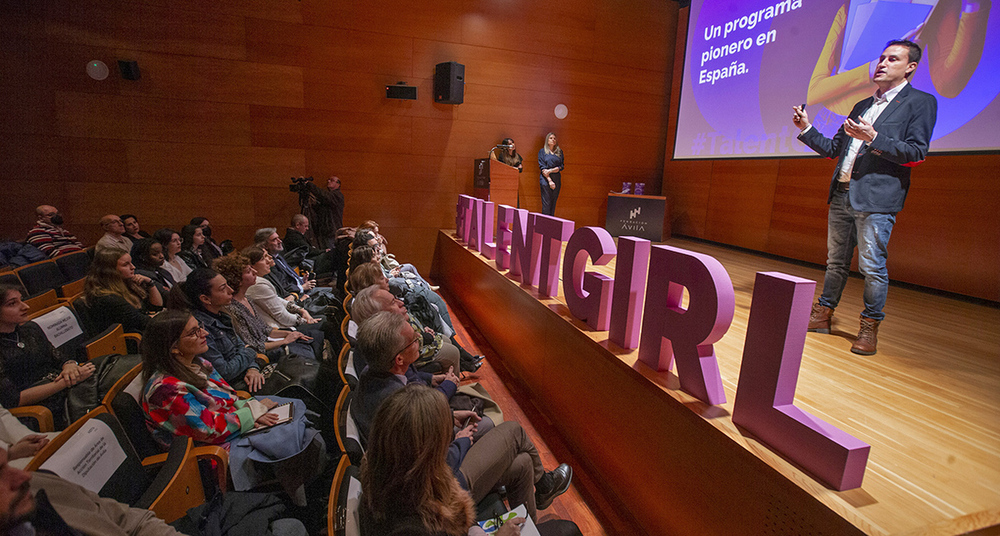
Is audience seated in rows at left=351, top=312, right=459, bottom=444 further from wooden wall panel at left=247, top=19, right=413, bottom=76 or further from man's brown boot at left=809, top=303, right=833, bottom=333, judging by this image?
wooden wall panel at left=247, top=19, right=413, bottom=76

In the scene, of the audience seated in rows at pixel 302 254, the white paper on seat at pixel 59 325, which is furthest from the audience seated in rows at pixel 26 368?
the audience seated in rows at pixel 302 254

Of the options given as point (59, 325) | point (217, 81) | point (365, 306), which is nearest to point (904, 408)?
point (365, 306)

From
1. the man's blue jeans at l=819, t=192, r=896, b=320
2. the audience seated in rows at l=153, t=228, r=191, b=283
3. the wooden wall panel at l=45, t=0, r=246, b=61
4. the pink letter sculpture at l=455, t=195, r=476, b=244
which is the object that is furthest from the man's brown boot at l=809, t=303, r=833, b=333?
the wooden wall panel at l=45, t=0, r=246, b=61

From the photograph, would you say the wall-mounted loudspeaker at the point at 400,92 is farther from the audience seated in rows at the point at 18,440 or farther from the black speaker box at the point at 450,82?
the audience seated in rows at the point at 18,440

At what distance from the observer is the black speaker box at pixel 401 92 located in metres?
6.05

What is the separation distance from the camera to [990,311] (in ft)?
11.5

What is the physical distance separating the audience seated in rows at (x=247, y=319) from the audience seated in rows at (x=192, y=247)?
6.66 ft

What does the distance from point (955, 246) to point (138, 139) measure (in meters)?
8.62

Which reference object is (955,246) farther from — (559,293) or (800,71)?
(559,293)

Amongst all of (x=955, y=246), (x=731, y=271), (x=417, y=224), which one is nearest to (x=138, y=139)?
(x=417, y=224)

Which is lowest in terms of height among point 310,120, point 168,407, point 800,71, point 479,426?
point 479,426

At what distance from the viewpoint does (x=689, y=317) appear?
168cm

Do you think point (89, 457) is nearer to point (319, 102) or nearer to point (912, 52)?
point (912, 52)

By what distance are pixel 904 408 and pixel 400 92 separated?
598 cm
